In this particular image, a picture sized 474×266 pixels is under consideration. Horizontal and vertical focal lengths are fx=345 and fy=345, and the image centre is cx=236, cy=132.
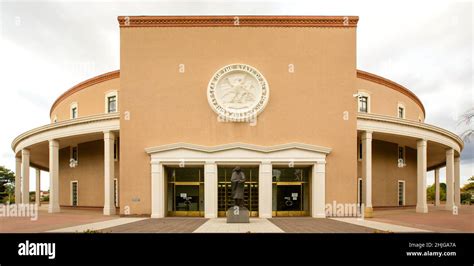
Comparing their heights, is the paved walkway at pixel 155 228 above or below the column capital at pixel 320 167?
below

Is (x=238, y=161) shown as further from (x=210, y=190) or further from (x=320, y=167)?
(x=320, y=167)

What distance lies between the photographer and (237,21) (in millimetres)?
22453

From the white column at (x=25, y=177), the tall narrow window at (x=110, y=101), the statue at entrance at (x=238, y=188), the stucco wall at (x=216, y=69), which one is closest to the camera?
the statue at entrance at (x=238, y=188)

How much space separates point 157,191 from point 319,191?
10097 mm

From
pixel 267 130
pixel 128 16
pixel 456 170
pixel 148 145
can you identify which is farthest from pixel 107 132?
pixel 456 170

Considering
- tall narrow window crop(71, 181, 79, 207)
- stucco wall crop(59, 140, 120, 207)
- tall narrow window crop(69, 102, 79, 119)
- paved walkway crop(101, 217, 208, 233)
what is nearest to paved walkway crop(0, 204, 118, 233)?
paved walkway crop(101, 217, 208, 233)

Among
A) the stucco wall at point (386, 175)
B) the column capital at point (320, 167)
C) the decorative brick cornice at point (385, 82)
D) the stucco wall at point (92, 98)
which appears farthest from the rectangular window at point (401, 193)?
the stucco wall at point (92, 98)

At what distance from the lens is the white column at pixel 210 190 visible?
2116cm

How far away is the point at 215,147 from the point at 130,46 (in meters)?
8.72

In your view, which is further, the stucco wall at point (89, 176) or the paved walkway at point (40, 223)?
the stucco wall at point (89, 176)

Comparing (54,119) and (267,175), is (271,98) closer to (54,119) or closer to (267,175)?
(267,175)

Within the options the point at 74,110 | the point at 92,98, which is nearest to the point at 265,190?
the point at 92,98

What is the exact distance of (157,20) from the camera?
73.9ft

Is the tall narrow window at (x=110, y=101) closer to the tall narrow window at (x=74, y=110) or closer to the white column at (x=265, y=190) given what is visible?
the tall narrow window at (x=74, y=110)
